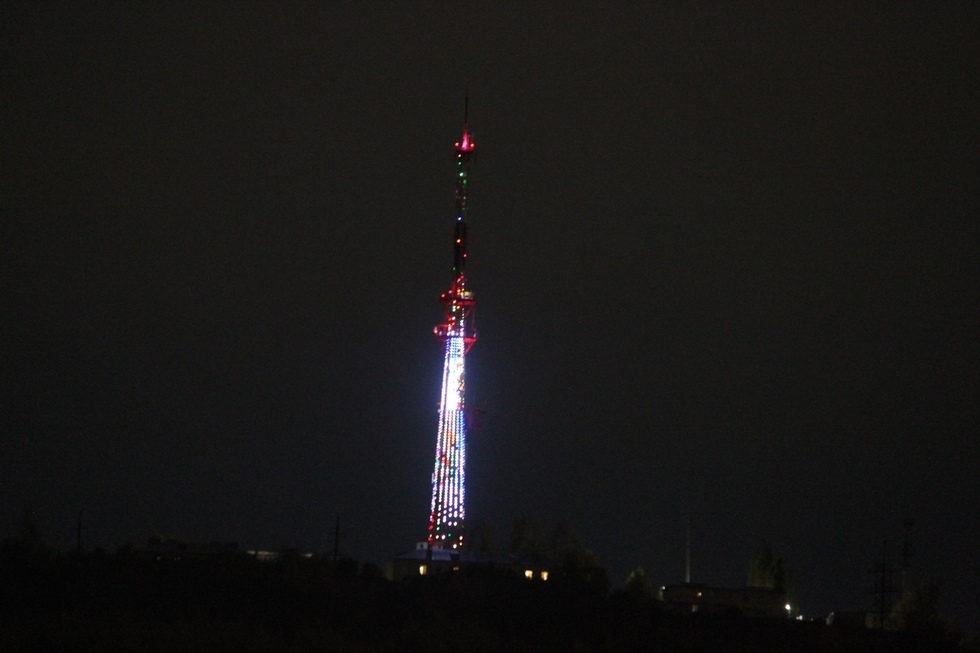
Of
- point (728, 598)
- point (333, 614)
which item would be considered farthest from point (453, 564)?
point (333, 614)

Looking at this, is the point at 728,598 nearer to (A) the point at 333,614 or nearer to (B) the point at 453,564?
(B) the point at 453,564

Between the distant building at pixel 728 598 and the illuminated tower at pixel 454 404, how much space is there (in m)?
12.9

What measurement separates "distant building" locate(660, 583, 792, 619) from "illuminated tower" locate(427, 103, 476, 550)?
12909 millimetres

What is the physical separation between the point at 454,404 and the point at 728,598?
18.3m

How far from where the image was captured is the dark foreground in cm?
4641

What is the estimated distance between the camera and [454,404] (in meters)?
81.8

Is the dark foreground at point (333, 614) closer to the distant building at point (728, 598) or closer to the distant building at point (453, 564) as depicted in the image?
the distant building at point (453, 564)

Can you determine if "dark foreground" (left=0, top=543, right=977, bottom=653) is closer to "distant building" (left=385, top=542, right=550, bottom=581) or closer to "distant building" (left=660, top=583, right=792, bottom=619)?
"distant building" (left=385, top=542, right=550, bottom=581)

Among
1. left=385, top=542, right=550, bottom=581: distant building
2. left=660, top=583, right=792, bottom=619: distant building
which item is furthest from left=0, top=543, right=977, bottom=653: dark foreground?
left=660, top=583, right=792, bottom=619: distant building

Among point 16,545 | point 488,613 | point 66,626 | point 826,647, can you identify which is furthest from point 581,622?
point 16,545

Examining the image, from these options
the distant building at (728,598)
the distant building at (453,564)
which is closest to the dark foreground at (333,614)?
the distant building at (453,564)

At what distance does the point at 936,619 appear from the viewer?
72.5 meters

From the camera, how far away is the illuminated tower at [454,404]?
79.9 metres

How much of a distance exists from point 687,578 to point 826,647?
22265 mm
